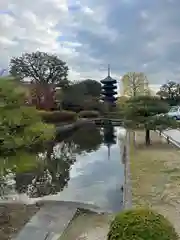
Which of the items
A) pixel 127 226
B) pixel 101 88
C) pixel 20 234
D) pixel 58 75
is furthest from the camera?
pixel 101 88

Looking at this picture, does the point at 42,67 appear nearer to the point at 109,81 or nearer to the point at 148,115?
→ the point at 109,81

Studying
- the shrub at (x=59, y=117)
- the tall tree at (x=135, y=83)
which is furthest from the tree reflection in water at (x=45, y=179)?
the tall tree at (x=135, y=83)

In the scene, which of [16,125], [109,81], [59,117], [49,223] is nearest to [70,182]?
[49,223]

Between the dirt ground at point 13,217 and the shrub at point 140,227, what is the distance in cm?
250

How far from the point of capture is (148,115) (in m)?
14.8

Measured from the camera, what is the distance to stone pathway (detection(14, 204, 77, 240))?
4.62m

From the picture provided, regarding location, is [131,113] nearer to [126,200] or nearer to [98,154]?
[98,154]

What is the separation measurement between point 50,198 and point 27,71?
114 feet

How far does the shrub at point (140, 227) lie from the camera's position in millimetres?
2479

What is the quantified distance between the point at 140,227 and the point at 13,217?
11.3 feet

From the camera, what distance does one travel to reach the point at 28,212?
19.0 ft

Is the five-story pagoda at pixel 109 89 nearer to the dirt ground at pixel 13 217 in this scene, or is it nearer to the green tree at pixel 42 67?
the green tree at pixel 42 67

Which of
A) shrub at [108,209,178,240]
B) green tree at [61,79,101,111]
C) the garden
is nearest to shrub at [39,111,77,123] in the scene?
green tree at [61,79,101,111]

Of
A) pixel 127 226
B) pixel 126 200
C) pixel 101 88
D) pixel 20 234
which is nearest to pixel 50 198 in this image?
pixel 126 200
